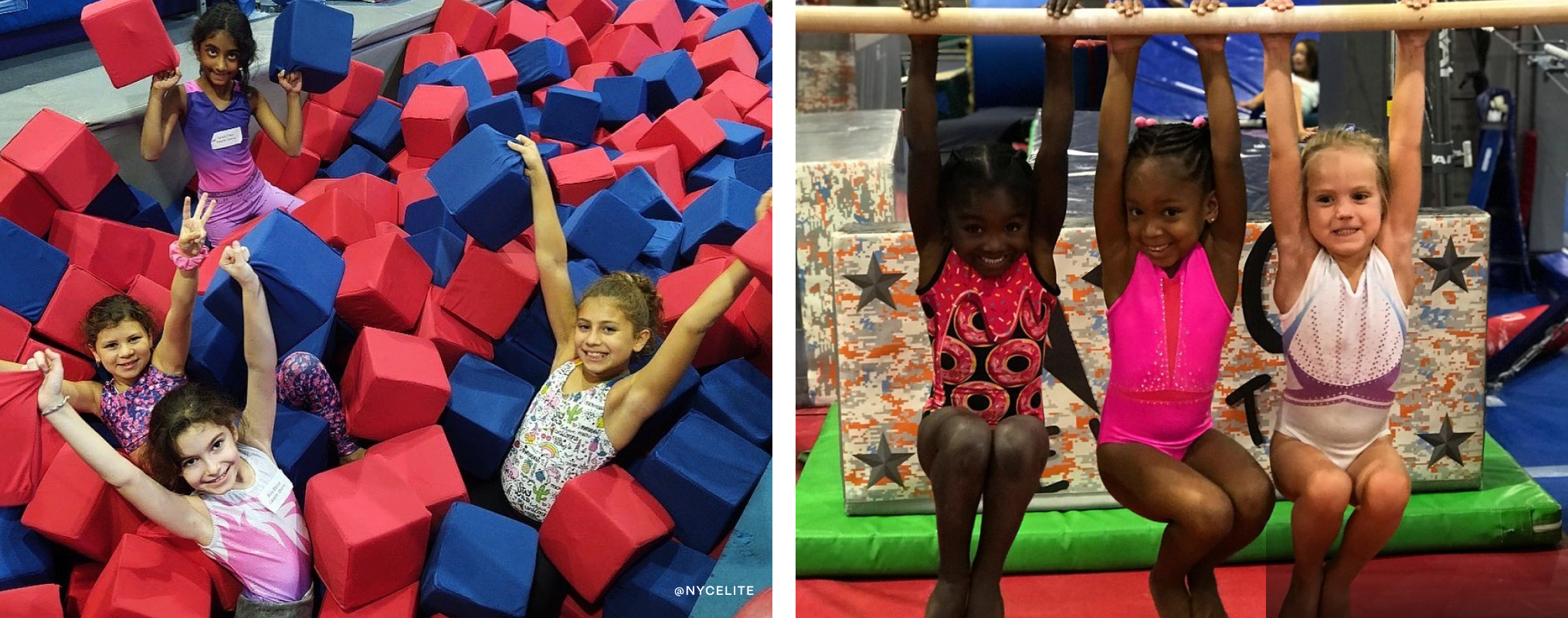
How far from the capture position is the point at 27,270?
212cm

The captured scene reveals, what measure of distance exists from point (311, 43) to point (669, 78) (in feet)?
2.21

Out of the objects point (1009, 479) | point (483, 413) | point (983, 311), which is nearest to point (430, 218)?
point (483, 413)

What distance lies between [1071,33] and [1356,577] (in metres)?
1.31

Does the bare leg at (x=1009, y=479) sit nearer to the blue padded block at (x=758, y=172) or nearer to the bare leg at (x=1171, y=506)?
the bare leg at (x=1171, y=506)

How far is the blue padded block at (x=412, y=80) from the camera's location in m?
2.34

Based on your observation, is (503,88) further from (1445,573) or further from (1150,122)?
(1445,573)

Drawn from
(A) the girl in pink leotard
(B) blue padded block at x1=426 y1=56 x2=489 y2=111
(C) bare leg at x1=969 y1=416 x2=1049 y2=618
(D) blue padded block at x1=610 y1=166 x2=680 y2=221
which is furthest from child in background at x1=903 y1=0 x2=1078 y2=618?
(B) blue padded block at x1=426 y1=56 x2=489 y2=111

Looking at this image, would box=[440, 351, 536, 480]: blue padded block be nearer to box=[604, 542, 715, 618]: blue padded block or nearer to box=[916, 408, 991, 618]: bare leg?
box=[604, 542, 715, 618]: blue padded block

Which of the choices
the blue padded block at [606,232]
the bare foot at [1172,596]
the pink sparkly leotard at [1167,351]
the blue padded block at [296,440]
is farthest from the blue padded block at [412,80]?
the bare foot at [1172,596]

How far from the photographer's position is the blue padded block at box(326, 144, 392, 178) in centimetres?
231

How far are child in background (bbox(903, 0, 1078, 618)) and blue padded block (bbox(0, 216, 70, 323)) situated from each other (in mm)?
1489

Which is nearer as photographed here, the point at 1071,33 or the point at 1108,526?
the point at 1071,33

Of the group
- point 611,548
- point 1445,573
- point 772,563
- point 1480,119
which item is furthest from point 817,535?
point 1480,119

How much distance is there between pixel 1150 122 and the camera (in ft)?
7.16
